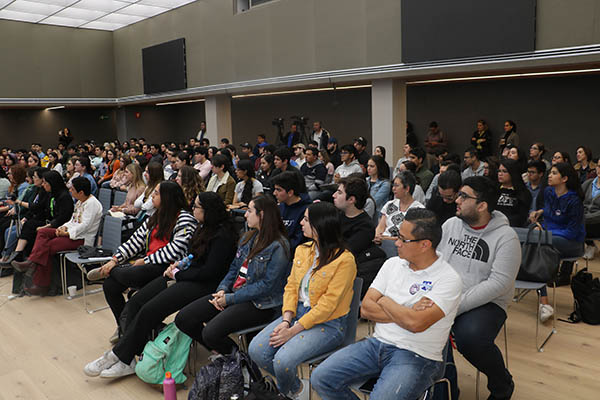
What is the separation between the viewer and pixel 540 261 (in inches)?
150

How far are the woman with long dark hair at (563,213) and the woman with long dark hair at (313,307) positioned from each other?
2415 mm

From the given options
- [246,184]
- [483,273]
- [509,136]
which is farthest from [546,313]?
[509,136]

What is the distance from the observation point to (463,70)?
859 centimetres

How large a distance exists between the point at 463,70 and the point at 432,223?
6.77 m

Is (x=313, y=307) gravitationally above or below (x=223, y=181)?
below

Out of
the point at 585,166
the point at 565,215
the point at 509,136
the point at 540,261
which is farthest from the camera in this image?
the point at 509,136

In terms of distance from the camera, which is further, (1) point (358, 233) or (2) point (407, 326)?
(1) point (358, 233)

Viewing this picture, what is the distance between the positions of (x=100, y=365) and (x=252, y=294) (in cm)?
135

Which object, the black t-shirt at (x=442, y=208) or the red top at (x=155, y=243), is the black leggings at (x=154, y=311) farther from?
the black t-shirt at (x=442, y=208)

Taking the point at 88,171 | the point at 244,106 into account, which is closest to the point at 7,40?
the point at 244,106

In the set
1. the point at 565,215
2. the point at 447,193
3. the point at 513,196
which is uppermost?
the point at 447,193

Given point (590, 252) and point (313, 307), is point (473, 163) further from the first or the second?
point (313, 307)

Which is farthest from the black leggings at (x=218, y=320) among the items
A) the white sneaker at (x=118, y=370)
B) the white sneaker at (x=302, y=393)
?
the white sneaker at (x=118, y=370)

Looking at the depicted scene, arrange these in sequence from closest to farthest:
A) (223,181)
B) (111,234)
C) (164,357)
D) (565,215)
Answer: (164,357), (565,215), (111,234), (223,181)
